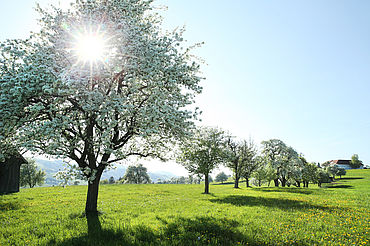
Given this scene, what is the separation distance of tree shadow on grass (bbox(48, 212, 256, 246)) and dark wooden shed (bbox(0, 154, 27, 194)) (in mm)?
32643

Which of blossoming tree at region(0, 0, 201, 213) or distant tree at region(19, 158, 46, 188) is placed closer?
blossoming tree at region(0, 0, 201, 213)

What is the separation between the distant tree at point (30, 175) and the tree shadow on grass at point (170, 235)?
8683 centimetres

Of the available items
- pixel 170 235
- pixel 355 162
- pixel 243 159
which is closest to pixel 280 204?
pixel 170 235

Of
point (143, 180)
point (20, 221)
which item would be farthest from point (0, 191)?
point (143, 180)

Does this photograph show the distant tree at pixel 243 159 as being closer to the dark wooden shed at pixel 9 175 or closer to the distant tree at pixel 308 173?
the distant tree at pixel 308 173

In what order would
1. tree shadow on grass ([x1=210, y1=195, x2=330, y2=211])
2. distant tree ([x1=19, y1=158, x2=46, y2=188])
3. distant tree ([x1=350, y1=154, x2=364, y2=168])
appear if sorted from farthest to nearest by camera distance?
distant tree ([x1=350, y1=154, x2=364, y2=168]) < distant tree ([x1=19, y1=158, x2=46, y2=188]) < tree shadow on grass ([x1=210, y1=195, x2=330, y2=211])

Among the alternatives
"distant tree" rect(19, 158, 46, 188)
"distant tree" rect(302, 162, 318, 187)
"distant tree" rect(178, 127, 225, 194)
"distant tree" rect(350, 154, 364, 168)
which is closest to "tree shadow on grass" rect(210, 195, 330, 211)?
"distant tree" rect(178, 127, 225, 194)

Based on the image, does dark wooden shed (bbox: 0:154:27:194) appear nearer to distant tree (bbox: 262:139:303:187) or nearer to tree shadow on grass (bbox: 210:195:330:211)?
tree shadow on grass (bbox: 210:195:330:211)

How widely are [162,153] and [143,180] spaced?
94.8 metres

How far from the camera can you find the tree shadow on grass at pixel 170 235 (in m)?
8.89

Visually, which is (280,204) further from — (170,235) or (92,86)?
(92,86)

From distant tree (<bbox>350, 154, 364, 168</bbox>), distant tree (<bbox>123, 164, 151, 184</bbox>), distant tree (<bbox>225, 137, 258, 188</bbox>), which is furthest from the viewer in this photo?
distant tree (<bbox>350, 154, 364, 168</bbox>)

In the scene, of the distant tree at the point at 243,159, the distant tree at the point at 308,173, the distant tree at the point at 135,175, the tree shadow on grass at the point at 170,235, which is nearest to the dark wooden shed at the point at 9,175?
the tree shadow on grass at the point at 170,235

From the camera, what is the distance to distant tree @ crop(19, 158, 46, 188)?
7810cm
